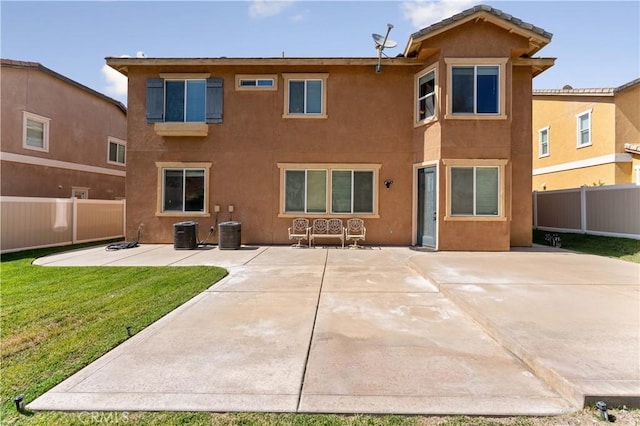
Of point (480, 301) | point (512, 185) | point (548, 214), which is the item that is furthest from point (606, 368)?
point (548, 214)

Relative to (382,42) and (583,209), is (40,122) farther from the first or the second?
(583,209)

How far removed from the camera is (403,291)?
6.39 m

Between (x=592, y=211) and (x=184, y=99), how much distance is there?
16666 millimetres

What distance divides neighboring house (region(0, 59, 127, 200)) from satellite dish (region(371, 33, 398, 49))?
15.9 metres

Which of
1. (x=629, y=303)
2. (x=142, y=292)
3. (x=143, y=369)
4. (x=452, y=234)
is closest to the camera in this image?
(x=143, y=369)

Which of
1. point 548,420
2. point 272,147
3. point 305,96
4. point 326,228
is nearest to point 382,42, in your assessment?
point 305,96

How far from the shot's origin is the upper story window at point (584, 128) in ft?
59.1

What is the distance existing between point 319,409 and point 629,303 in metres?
5.71

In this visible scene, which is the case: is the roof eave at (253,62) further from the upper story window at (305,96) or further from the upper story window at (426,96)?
the upper story window at (426,96)

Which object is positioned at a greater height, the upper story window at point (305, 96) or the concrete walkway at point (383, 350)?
the upper story window at point (305, 96)

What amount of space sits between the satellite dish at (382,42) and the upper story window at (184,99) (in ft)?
19.5

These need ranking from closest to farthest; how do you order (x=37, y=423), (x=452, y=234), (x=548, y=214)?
(x=37, y=423), (x=452, y=234), (x=548, y=214)

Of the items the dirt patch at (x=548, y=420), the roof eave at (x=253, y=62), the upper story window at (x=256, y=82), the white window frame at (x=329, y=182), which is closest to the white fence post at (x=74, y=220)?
the roof eave at (x=253, y=62)

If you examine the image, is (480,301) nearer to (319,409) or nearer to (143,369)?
(319,409)
